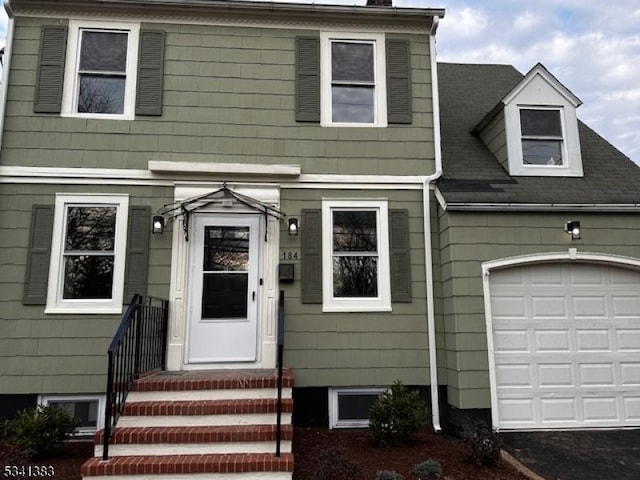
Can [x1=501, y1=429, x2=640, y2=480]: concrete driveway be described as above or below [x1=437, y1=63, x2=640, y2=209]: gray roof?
below

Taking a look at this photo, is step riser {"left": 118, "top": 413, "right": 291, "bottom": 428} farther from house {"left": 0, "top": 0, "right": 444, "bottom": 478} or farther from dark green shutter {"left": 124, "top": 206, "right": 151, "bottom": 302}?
dark green shutter {"left": 124, "top": 206, "right": 151, "bottom": 302}

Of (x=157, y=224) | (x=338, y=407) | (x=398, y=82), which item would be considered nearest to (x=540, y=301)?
(x=338, y=407)

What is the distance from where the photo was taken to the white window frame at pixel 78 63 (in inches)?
239

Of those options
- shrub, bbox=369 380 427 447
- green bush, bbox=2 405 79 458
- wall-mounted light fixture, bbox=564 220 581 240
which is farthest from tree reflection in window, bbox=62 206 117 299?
wall-mounted light fixture, bbox=564 220 581 240

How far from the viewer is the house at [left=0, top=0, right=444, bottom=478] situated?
18.7 ft

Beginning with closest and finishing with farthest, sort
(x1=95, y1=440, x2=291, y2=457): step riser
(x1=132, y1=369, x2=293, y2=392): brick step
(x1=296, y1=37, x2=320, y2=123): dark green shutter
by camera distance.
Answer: (x1=95, y1=440, x2=291, y2=457): step riser → (x1=132, y1=369, x2=293, y2=392): brick step → (x1=296, y1=37, x2=320, y2=123): dark green shutter

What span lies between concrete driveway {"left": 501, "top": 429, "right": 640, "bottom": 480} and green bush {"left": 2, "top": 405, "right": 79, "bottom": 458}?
4.77 meters

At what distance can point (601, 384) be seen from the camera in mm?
5586

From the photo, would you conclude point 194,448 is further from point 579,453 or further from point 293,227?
point 579,453

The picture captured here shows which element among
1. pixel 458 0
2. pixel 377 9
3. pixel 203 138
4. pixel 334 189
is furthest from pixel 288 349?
pixel 458 0

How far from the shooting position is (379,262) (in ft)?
20.0

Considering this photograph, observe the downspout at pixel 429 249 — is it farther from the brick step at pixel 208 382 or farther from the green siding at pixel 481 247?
the brick step at pixel 208 382

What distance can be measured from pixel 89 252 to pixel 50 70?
8.36ft

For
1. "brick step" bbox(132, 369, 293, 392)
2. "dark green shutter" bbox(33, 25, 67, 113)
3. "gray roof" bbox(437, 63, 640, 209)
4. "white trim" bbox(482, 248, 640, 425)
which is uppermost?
"dark green shutter" bbox(33, 25, 67, 113)
